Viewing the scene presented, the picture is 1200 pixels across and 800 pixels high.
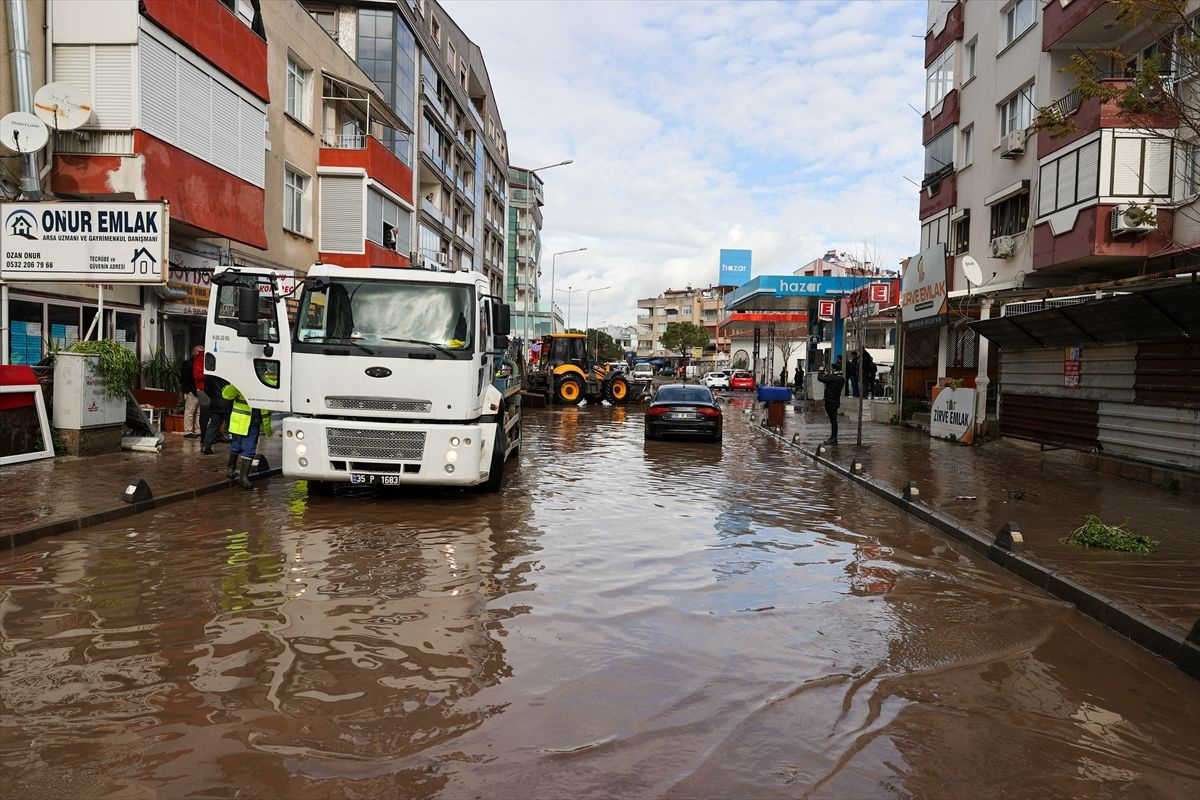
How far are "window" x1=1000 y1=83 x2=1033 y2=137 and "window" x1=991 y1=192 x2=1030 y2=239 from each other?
1.87 meters

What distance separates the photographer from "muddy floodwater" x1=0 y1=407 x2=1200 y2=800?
147 inches

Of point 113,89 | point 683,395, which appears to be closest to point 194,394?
point 113,89

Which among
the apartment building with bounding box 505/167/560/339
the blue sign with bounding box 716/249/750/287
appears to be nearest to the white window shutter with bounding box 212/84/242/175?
the apartment building with bounding box 505/167/560/339

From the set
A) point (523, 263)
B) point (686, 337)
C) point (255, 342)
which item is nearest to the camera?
point (255, 342)

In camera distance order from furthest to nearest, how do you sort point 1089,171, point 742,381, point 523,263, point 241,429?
point 523,263, point 742,381, point 1089,171, point 241,429

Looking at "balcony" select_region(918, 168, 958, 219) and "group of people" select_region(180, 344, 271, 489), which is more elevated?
"balcony" select_region(918, 168, 958, 219)

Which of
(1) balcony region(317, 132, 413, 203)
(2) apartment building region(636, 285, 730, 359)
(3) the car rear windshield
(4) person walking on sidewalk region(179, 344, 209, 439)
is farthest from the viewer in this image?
(2) apartment building region(636, 285, 730, 359)

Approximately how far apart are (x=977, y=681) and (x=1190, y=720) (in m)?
1.03

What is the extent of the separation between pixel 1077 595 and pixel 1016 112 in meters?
21.4

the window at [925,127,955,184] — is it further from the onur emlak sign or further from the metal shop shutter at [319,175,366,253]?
the onur emlak sign

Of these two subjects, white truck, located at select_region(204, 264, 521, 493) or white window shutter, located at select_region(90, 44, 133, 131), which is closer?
white truck, located at select_region(204, 264, 521, 493)

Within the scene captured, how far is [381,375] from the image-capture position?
10.5 metres

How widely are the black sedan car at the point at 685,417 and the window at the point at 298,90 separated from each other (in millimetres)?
13888

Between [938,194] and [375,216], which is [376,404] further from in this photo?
[938,194]
